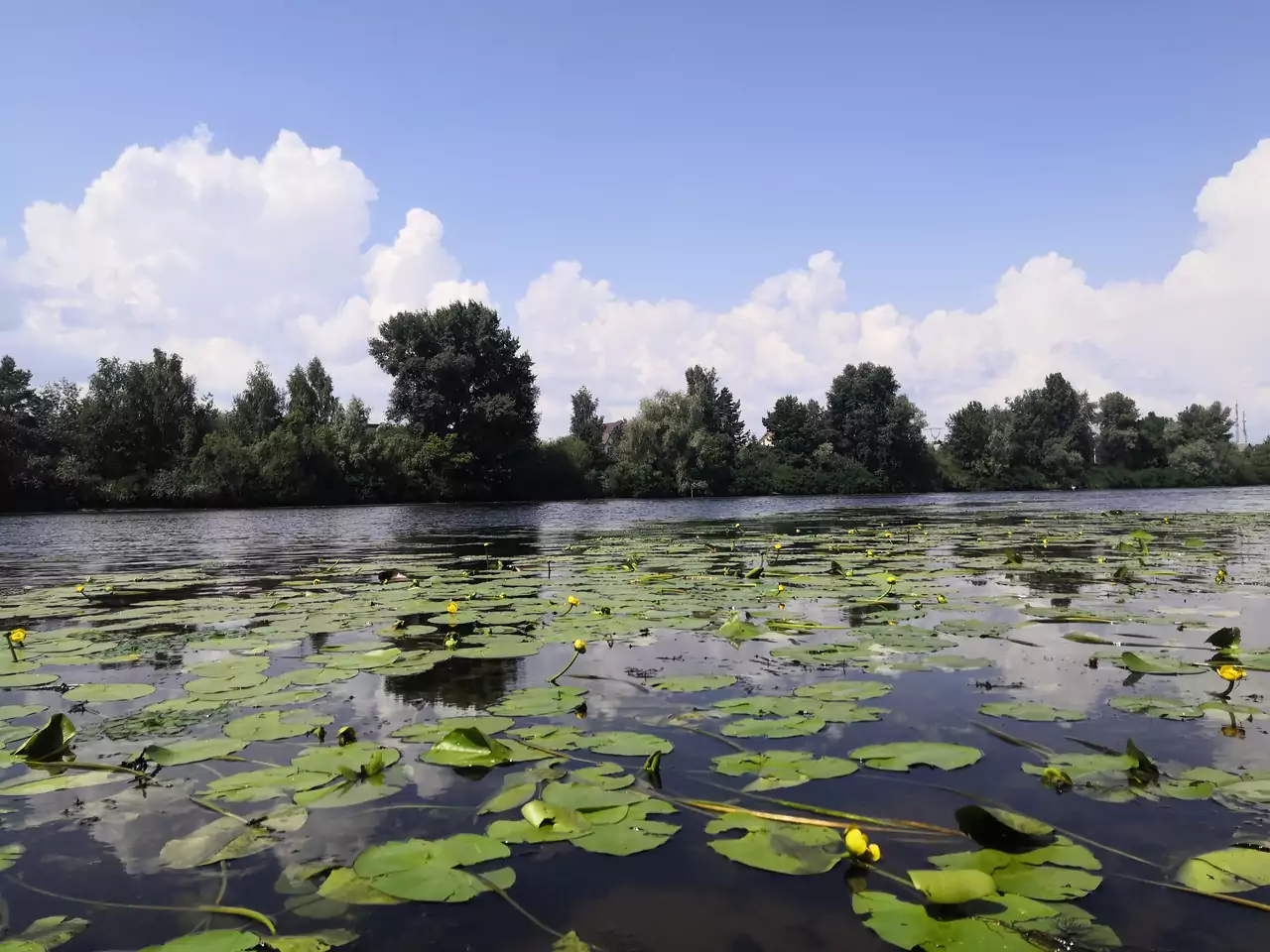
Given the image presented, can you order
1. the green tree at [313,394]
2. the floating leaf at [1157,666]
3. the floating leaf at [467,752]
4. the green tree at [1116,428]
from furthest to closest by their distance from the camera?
the green tree at [1116,428] < the green tree at [313,394] < the floating leaf at [1157,666] < the floating leaf at [467,752]

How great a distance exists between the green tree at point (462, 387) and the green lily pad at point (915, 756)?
42.8 metres

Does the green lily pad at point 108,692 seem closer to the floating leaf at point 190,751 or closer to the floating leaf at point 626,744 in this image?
the floating leaf at point 190,751

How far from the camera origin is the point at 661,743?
2.86 m

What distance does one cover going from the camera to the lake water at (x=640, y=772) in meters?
1.80

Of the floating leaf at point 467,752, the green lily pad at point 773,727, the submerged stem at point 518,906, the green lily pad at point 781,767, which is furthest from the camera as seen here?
the green lily pad at point 773,727

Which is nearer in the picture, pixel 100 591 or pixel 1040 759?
pixel 1040 759

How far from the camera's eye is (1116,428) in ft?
223

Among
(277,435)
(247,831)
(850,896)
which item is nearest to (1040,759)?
(850,896)

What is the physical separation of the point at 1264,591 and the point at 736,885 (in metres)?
6.51

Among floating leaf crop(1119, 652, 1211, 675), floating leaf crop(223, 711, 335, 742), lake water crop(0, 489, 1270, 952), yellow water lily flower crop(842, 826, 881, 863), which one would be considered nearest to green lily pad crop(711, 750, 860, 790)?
lake water crop(0, 489, 1270, 952)

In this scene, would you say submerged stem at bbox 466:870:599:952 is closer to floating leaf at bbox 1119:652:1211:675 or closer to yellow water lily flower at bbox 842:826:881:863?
yellow water lily flower at bbox 842:826:881:863

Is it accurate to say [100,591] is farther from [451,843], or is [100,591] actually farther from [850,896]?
[850,896]

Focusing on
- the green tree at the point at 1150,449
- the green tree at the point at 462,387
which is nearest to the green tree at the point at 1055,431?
the green tree at the point at 1150,449

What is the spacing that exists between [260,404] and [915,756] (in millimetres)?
53300
